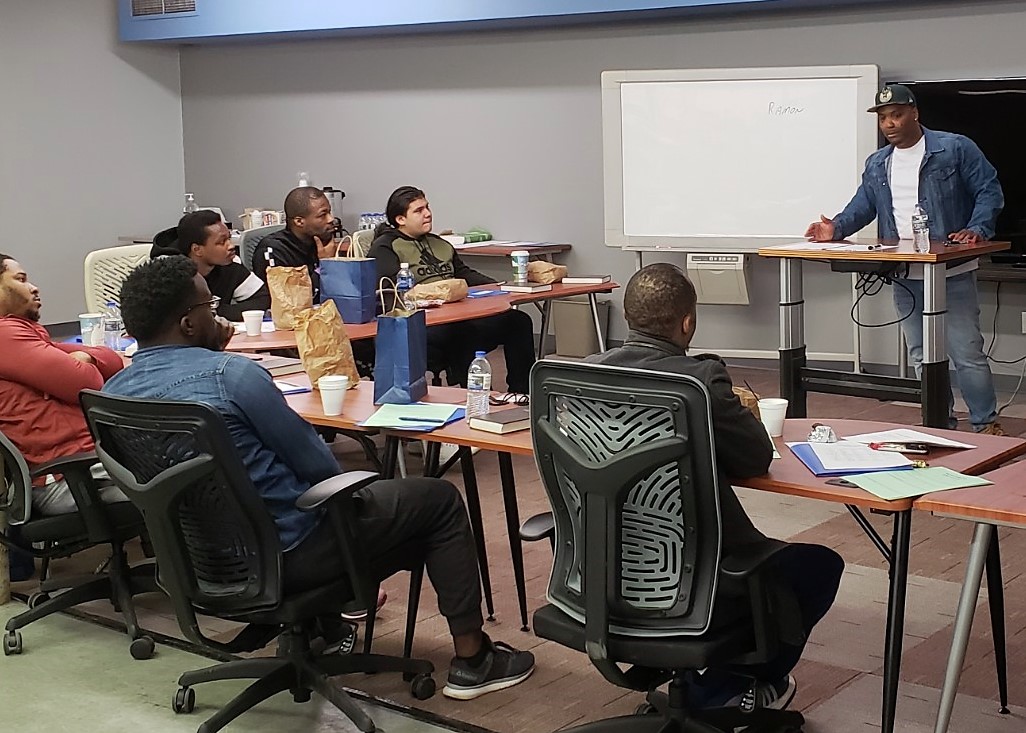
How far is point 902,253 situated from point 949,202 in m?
0.67

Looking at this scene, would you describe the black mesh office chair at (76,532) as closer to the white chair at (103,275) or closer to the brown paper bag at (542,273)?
the white chair at (103,275)

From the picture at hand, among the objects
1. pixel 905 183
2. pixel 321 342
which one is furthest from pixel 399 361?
pixel 905 183

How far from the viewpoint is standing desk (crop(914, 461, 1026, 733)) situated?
96.3 inches

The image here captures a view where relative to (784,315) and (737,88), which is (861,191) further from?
(737,88)

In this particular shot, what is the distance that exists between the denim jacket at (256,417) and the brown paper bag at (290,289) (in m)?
1.87

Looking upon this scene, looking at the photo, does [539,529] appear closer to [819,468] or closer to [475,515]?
[819,468]

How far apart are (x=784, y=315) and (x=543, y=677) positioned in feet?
9.08

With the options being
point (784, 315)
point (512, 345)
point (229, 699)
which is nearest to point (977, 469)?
point (229, 699)

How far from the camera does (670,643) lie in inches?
98.5

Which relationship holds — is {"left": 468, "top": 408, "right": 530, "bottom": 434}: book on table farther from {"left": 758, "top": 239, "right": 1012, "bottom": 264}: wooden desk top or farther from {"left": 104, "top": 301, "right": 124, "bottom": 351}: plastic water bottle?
{"left": 758, "top": 239, "right": 1012, "bottom": 264}: wooden desk top

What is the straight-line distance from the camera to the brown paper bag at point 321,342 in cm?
379

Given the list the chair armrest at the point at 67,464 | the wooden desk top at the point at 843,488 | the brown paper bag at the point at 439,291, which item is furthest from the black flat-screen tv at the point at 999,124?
the chair armrest at the point at 67,464

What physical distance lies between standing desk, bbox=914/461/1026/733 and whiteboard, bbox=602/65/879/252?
14.2 ft

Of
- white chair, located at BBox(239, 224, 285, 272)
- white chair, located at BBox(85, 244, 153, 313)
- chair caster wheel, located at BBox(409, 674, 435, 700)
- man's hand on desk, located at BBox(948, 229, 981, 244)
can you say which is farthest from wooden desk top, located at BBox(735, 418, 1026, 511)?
white chair, located at BBox(239, 224, 285, 272)
